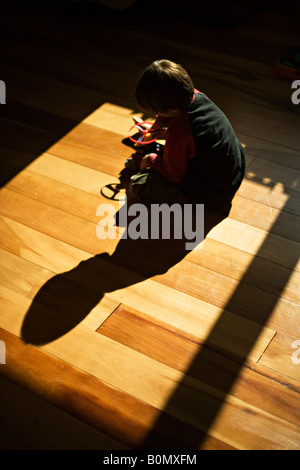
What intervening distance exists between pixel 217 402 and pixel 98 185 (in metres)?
0.99

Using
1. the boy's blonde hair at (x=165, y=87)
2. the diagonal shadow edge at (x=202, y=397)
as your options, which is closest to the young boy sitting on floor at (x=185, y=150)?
the boy's blonde hair at (x=165, y=87)

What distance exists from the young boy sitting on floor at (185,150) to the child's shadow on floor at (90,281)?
0.15m

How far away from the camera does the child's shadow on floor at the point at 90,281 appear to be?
1466mm

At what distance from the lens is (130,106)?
7.91 ft

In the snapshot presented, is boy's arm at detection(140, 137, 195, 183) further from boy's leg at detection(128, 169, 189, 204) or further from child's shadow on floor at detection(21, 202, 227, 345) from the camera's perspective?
child's shadow on floor at detection(21, 202, 227, 345)

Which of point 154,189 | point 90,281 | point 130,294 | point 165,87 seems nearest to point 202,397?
point 130,294

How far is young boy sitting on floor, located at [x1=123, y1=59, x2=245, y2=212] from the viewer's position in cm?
157

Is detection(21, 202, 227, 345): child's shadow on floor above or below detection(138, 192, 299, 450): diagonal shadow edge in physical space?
above

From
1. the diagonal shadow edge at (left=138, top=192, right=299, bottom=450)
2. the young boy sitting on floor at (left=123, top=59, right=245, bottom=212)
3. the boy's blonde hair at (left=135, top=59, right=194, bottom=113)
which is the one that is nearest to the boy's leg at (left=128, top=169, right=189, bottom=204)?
the young boy sitting on floor at (left=123, top=59, right=245, bottom=212)

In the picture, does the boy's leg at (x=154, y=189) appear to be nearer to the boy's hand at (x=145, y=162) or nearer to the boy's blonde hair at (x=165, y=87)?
the boy's hand at (x=145, y=162)

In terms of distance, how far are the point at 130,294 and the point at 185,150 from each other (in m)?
0.52

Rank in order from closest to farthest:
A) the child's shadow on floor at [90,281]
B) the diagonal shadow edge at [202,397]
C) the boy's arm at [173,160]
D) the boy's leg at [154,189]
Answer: the diagonal shadow edge at [202,397], the child's shadow on floor at [90,281], the boy's arm at [173,160], the boy's leg at [154,189]

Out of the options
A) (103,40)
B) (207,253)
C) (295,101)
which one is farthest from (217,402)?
(103,40)
